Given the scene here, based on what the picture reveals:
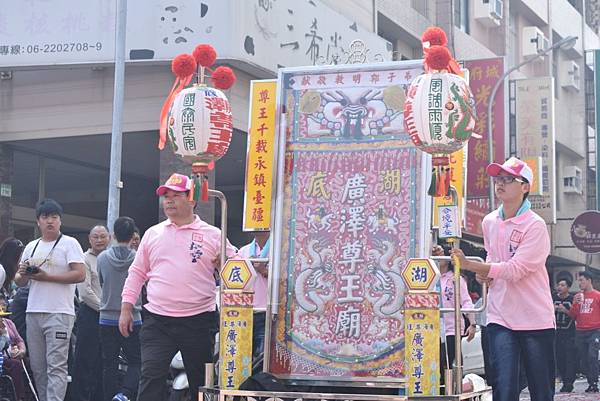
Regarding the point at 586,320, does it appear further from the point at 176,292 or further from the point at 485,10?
the point at 485,10

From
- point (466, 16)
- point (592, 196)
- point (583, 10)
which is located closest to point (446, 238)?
point (466, 16)

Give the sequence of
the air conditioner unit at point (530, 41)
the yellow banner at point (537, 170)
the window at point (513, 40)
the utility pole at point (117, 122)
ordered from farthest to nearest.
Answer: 1. the air conditioner unit at point (530, 41)
2. the window at point (513, 40)
3. the yellow banner at point (537, 170)
4. the utility pole at point (117, 122)

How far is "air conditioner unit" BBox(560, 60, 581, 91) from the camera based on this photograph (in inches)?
1540

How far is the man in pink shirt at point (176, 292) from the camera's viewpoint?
25.2ft

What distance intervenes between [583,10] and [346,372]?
38.1 meters

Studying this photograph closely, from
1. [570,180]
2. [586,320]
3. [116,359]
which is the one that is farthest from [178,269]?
[570,180]

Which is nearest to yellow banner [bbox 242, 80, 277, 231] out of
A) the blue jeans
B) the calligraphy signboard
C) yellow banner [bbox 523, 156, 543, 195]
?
the calligraphy signboard

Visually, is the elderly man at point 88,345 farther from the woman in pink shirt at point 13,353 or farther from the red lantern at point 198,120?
the red lantern at point 198,120

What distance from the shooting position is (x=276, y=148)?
26.5 feet

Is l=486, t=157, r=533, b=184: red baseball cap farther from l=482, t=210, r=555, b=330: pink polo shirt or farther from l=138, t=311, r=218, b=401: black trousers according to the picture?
l=138, t=311, r=218, b=401: black trousers

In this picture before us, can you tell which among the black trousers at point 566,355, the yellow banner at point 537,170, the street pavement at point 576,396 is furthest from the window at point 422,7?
the street pavement at point 576,396

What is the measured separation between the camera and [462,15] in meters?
30.7

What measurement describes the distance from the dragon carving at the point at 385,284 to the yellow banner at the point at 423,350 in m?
0.73

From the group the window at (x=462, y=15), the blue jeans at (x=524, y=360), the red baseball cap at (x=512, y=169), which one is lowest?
the blue jeans at (x=524, y=360)
